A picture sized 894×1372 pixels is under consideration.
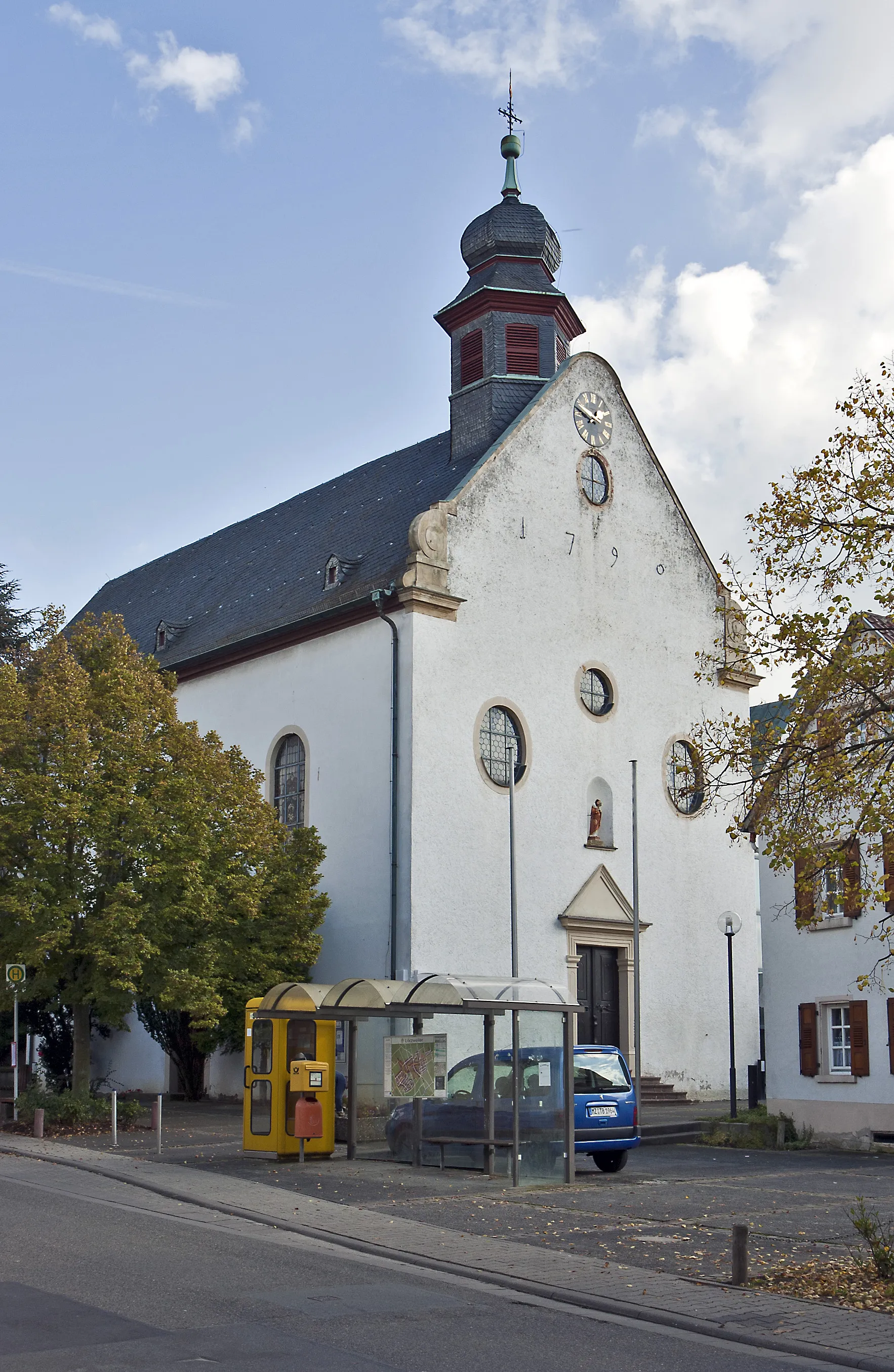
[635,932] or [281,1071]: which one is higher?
[635,932]

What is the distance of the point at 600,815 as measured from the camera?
98.6 ft

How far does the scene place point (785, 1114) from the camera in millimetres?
23453

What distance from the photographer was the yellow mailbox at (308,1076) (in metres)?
18.0

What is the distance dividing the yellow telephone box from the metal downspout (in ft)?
22.9

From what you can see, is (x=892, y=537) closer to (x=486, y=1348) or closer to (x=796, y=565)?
(x=796, y=565)

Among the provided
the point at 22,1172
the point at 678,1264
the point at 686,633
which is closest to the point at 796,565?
the point at 678,1264

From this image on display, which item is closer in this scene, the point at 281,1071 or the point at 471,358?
the point at 281,1071

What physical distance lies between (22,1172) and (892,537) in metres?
11.7

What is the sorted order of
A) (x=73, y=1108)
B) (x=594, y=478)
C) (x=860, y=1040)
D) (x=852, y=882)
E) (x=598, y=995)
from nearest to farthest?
(x=852, y=882) → (x=73, y=1108) → (x=860, y=1040) → (x=598, y=995) → (x=594, y=478)

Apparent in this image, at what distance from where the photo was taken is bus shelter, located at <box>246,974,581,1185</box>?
16859 millimetres

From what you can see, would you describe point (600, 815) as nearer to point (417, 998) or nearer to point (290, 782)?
point (290, 782)

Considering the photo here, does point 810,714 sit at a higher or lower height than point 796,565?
lower

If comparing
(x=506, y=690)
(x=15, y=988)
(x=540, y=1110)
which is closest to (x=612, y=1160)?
(x=540, y=1110)

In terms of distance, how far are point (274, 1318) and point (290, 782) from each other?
21.4 meters
